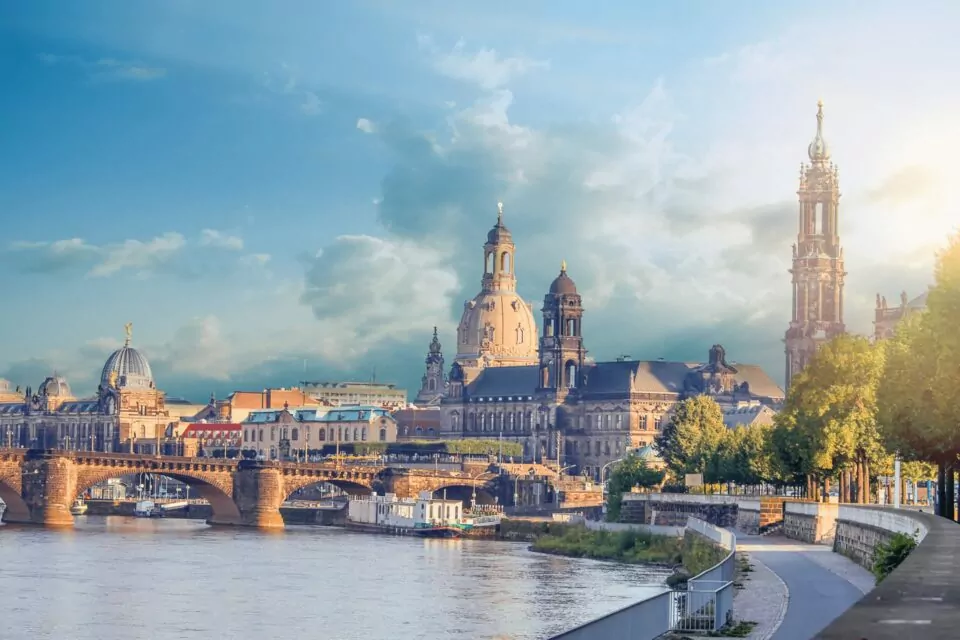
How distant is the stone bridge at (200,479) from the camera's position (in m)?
128

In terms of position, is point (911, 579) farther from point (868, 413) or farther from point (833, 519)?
point (868, 413)

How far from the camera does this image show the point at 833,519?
203 feet

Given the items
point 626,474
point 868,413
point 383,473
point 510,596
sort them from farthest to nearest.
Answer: point 383,473, point 626,474, point 868,413, point 510,596

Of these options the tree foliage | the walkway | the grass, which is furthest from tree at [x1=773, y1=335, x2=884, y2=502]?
the grass

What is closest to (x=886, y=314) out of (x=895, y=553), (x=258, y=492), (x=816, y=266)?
(x=816, y=266)

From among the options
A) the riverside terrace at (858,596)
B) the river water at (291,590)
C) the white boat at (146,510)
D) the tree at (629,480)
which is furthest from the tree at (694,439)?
the white boat at (146,510)

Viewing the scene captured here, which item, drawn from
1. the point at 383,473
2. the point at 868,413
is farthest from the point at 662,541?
the point at 383,473

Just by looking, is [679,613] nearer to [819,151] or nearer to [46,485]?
[46,485]

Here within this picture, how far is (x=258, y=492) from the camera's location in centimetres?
13500

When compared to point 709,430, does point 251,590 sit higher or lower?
lower

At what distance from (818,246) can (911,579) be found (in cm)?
15796

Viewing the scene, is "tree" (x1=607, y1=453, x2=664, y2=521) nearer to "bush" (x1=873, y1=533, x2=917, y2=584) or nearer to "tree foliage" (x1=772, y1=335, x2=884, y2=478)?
"tree foliage" (x1=772, y1=335, x2=884, y2=478)

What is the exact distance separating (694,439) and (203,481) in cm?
3894

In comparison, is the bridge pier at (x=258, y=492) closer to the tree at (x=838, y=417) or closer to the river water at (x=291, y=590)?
the river water at (x=291, y=590)
